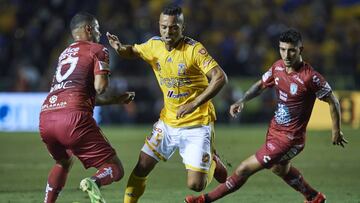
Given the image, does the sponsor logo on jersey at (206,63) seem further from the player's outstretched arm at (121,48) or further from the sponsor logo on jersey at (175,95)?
the player's outstretched arm at (121,48)

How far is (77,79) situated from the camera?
26.2 ft

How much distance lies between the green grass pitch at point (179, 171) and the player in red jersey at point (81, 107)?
1921 millimetres

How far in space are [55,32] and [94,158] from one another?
15.1 metres

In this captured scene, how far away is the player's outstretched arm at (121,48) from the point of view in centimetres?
872

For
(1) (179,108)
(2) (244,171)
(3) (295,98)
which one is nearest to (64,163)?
(1) (179,108)

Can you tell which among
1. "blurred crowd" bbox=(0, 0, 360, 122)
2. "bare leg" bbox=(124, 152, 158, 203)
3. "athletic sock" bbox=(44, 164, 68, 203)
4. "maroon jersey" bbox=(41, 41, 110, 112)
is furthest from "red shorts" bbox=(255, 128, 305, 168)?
"blurred crowd" bbox=(0, 0, 360, 122)

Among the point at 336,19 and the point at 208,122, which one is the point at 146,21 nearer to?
the point at 336,19

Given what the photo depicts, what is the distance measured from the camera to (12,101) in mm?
20359

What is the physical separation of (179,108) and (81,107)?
3.48 ft

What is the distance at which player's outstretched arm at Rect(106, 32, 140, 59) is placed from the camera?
8719mm

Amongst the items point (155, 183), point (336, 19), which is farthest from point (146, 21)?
point (155, 183)

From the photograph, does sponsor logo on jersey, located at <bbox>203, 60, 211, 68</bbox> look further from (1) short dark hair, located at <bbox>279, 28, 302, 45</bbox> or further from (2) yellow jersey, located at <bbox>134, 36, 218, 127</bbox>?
(1) short dark hair, located at <bbox>279, 28, 302, 45</bbox>

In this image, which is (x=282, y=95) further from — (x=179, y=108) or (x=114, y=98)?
(x=114, y=98)

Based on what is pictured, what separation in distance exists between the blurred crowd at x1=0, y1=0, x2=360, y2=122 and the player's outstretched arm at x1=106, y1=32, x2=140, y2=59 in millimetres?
12448
